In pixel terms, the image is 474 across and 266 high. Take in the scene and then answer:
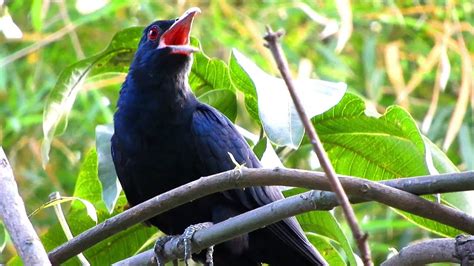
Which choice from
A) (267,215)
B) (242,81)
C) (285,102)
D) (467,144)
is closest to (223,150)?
(242,81)

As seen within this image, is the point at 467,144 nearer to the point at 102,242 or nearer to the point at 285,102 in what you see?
the point at 102,242

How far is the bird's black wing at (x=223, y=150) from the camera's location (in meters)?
2.92

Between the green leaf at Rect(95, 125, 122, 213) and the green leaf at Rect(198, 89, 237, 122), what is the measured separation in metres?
0.34

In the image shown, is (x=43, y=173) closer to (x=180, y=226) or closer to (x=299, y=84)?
(x=180, y=226)

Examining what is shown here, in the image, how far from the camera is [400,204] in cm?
186

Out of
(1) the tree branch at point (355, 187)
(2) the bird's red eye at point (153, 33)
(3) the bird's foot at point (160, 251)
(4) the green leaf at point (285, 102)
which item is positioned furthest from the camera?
(2) the bird's red eye at point (153, 33)

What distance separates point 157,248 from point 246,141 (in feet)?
2.01

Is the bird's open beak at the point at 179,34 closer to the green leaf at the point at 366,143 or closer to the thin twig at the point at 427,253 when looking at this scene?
the green leaf at the point at 366,143

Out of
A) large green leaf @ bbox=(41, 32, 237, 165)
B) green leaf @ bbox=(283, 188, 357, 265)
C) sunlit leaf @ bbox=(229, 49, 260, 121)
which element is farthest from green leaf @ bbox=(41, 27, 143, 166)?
green leaf @ bbox=(283, 188, 357, 265)

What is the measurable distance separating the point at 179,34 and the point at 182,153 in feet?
1.35

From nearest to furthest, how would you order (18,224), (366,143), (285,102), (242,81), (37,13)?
1. (18,224)
2. (285,102)
3. (242,81)
4. (366,143)
5. (37,13)

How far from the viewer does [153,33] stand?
126 inches

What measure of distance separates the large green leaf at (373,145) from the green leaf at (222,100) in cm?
33

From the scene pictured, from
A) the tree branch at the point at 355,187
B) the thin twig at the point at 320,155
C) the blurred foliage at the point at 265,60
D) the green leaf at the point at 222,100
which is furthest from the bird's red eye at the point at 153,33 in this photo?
the thin twig at the point at 320,155
